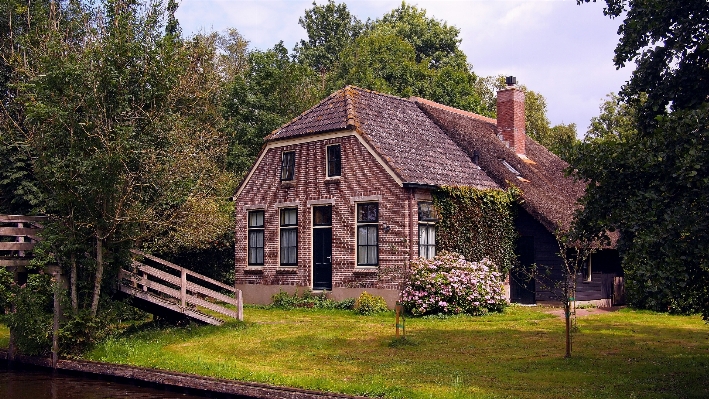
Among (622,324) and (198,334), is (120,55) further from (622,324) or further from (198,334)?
(622,324)

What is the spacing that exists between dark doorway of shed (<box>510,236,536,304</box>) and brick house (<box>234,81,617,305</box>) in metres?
0.04

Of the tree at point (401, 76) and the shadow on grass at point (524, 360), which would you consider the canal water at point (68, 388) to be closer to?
the shadow on grass at point (524, 360)

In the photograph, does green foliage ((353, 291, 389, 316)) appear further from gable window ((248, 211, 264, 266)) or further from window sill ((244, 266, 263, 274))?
gable window ((248, 211, 264, 266))

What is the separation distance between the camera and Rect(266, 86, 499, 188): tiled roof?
23953 millimetres

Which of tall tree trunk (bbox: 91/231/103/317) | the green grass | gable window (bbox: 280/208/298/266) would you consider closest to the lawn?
the green grass

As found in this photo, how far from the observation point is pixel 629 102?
557 inches

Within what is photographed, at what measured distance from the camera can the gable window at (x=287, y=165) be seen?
26.5 m

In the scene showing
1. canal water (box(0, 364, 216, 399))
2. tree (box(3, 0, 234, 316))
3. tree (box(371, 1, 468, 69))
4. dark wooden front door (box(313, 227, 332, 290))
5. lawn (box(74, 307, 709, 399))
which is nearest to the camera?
lawn (box(74, 307, 709, 399))

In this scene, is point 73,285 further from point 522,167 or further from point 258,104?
point 258,104

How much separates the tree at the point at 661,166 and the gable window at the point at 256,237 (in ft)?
51.8

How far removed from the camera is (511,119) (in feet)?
102

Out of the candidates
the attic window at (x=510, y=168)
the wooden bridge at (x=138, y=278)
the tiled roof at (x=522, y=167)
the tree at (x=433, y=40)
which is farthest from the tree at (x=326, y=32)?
the wooden bridge at (x=138, y=278)

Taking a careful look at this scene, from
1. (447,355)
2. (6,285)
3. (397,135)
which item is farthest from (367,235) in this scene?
(6,285)

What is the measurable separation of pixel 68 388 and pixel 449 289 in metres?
10.7
